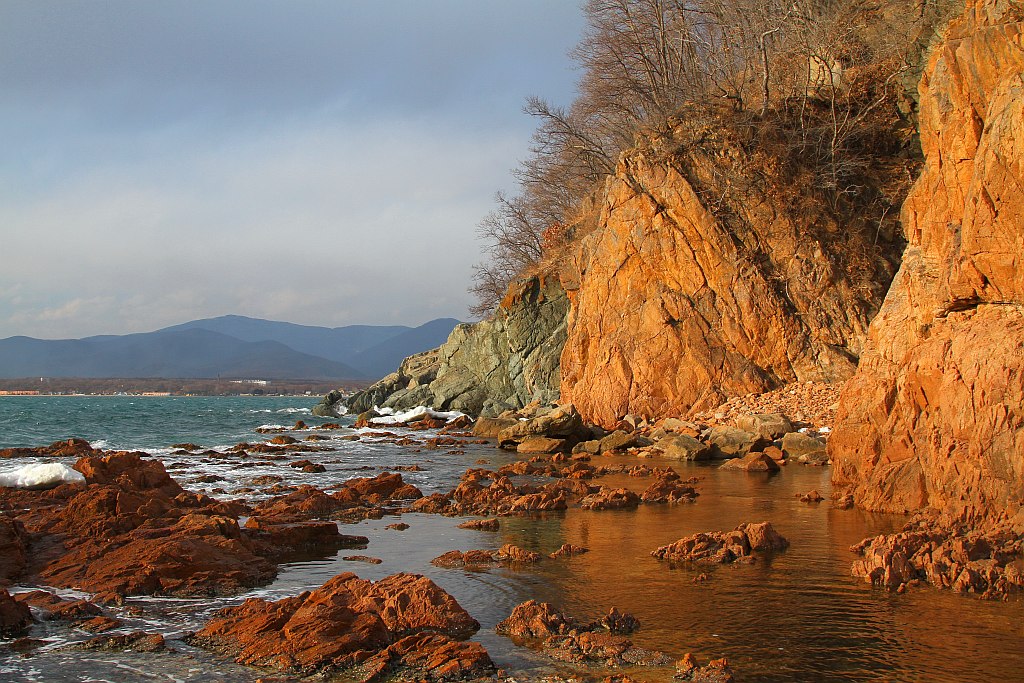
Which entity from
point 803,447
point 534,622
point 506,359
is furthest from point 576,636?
point 506,359

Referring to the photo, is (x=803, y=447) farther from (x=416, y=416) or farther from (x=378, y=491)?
(x=416, y=416)

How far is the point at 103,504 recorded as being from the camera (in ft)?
33.5

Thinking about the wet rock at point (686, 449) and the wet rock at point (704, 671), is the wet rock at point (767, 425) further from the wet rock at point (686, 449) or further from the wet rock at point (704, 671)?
the wet rock at point (704, 671)

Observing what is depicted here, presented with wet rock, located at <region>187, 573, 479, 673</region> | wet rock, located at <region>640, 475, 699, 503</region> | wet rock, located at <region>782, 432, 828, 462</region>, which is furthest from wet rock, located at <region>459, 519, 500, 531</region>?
wet rock, located at <region>782, 432, 828, 462</region>

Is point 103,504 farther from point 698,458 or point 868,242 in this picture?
point 868,242

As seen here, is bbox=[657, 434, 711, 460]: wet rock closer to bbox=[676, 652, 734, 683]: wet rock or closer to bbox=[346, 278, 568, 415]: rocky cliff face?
bbox=[676, 652, 734, 683]: wet rock

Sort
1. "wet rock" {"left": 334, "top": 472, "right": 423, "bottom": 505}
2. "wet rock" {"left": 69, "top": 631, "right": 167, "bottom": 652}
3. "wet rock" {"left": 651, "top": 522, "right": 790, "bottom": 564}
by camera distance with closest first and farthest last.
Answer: "wet rock" {"left": 69, "top": 631, "right": 167, "bottom": 652} → "wet rock" {"left": 651, "top": 522, "right": 790, "bottom": 564} → "wet rock" {"left": 334, "top": 472, "right": 423, "bottom": 505}

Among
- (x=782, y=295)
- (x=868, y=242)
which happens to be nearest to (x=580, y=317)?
(x=782, y=295)

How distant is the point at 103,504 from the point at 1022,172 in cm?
1193

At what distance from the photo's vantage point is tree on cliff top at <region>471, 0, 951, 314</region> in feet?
90.7

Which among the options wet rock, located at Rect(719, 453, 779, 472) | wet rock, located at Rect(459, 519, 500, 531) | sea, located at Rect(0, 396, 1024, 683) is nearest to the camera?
sea, located at Rect(0, 396, 1024, 683)

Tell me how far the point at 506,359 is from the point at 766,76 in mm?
21493

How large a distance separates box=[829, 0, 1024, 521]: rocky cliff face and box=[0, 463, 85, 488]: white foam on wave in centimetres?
1255

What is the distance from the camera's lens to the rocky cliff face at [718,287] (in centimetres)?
2628
